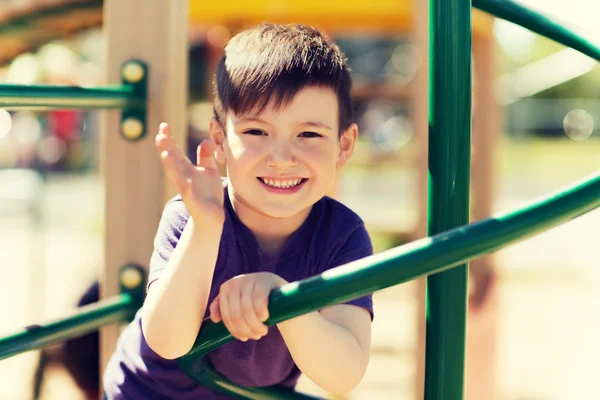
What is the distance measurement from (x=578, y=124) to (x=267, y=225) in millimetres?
19867

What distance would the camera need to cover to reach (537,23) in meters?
1.05

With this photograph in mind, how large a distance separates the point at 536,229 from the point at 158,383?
66 centimetres

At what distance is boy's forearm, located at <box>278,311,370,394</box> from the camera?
3.04 ft

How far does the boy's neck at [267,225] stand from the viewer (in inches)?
44.8

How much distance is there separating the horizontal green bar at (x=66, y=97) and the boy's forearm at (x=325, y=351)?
1.65 feet

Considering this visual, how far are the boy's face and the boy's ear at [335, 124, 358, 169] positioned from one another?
7 cm

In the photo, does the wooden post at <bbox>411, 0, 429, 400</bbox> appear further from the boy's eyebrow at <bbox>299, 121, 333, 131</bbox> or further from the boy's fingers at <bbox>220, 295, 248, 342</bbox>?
the boy's fingers at <bbox>220, 295, 248, 342</bbox>

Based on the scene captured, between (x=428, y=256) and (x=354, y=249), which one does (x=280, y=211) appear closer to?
(x=354, y=249)

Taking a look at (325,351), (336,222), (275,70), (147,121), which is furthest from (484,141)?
(325,351)

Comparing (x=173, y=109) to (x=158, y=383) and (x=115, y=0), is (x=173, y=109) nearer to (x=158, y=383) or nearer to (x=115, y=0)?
(x=115, y=0)

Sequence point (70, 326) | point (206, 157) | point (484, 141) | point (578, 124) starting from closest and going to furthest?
point (206, 157)
point (70, 326)
point (484, 141)
point (578, 124)

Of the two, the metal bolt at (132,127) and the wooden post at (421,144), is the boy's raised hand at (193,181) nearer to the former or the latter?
the metal bolt at (132,127)

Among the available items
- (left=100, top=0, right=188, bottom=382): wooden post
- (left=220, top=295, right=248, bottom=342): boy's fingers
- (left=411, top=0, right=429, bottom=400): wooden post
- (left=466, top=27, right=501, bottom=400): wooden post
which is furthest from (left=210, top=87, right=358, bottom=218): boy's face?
(left=466, top=27, right=501, bottom=400): wooden post

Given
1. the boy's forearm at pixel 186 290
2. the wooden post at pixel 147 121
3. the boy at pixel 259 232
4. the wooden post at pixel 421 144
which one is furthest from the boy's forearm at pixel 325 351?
the wooden post at pixel 421 144
